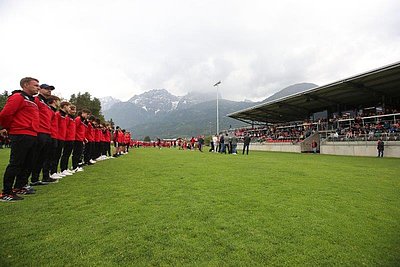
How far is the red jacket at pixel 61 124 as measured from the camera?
6.45m

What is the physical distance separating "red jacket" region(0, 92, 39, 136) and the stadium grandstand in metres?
23.2

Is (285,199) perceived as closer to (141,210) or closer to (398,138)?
(141,210)

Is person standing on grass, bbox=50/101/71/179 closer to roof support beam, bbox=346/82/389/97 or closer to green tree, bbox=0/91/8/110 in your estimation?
roof support beam, bbox=346/82/389/97

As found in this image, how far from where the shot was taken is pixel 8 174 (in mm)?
4207

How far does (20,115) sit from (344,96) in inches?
1249

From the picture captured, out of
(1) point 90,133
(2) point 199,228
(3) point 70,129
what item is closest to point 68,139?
(3) point 70,129

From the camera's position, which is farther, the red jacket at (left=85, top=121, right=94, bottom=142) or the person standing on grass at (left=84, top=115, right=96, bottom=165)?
the person standing on grass at (left=84, top=115, right=96, bottom=165)

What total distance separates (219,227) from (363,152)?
930 inches

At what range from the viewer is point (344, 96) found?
2900cm

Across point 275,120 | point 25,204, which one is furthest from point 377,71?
point 275,120

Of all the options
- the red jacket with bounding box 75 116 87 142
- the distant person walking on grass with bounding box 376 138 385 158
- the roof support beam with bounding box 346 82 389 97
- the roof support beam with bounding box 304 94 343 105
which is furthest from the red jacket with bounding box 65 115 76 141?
the roof support beam with bounding box 304 94 343 105

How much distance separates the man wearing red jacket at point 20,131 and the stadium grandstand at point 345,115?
23221mm

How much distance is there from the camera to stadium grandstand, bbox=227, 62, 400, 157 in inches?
845

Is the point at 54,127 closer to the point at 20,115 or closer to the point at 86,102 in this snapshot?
the point at 20,115
